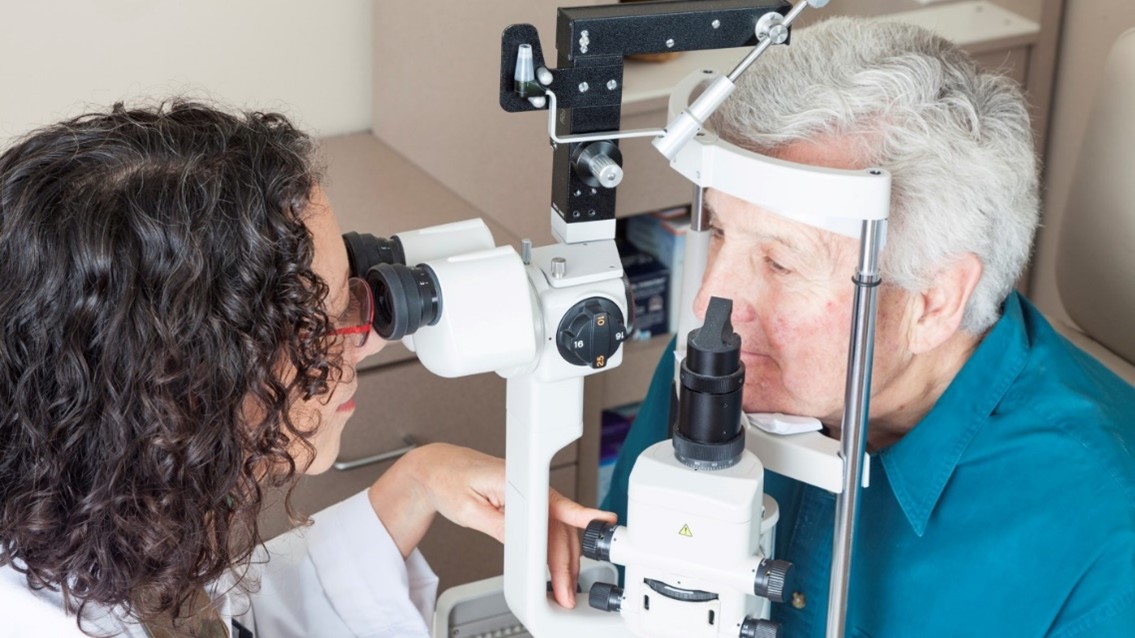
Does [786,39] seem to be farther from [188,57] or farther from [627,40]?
[188,57]

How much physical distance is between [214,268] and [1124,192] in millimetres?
1077

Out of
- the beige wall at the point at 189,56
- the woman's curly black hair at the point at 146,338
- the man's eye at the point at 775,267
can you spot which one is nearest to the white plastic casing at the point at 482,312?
the woman's curly black hair at the point at 146,338

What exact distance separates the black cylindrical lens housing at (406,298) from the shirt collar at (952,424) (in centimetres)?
54

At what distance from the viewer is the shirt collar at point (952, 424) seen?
1.32 m

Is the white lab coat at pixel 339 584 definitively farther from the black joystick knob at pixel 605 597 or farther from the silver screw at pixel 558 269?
the silver screw at pixel 558 269

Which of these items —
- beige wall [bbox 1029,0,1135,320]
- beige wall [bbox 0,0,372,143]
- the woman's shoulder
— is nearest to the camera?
the woman's shoulder

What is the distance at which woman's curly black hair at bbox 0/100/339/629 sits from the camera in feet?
3.27

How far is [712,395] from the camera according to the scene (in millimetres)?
1061

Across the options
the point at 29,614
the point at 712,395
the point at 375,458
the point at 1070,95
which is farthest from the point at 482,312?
the point at 1070,95

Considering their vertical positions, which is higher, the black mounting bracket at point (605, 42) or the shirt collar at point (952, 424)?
the black mounting bracket at point (605, 42)

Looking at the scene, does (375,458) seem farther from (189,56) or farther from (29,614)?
(29,614)

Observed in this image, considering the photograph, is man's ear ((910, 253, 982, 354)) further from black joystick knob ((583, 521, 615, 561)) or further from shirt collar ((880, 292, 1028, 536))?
black joystick knob ((583, 521, 615, 561))

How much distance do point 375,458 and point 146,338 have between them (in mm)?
992

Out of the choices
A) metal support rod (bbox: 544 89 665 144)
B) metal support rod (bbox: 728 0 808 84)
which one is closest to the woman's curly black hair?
metal support rod (bbox: 544 89 665 144)
